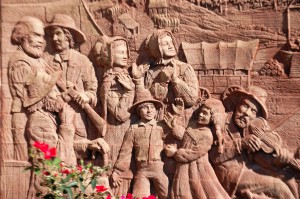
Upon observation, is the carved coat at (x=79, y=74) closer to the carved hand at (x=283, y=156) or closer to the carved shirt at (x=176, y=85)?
the carved shirt at (x=176, y=85)

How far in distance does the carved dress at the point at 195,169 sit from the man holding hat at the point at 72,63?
49.9 inches

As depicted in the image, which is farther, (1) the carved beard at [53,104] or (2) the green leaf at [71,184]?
(1) the carved beard at [53,104]

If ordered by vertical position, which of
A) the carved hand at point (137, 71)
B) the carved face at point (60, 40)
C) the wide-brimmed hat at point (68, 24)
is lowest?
the carved hand at point (137, 71)

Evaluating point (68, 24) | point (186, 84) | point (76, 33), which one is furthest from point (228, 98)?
point (68, 24)

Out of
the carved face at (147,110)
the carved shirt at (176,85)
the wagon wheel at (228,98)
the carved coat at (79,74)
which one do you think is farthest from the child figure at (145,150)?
the wagon wheel at (228,98)

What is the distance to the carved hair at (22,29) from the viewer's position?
8.48 meters

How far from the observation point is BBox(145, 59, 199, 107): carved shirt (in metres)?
8.20

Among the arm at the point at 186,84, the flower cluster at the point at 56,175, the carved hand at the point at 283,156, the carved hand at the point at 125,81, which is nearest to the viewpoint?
the flower cluster at the point at 56,175

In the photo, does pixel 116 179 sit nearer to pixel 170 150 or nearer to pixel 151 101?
pixel 170 150

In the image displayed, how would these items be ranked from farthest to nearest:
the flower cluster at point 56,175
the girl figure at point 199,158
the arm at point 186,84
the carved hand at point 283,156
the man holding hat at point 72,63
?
the man holding hat at point 72,63, the arm at point 186,84, the girl figure at point 199,158, the carved hand at point 283,156, the flower cluster at point 56,175

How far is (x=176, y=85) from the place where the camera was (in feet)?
26.9

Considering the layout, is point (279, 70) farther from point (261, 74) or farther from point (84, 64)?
point (84, 64)

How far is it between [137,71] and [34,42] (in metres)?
1.33

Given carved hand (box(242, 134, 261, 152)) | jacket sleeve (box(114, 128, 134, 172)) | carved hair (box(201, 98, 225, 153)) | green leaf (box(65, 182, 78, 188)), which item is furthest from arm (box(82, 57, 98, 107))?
green leaf (box(65, 182, 78, 188))
